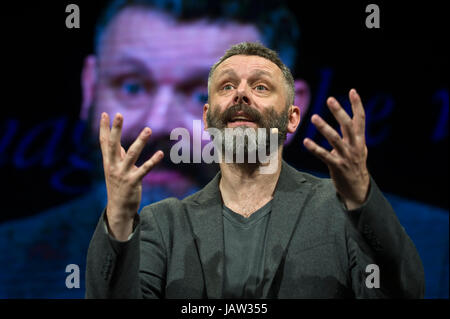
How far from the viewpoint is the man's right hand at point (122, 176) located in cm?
131

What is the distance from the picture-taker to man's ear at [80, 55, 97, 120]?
352cm

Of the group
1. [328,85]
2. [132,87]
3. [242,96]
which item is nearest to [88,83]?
[132,87]

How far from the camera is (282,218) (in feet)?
5.44

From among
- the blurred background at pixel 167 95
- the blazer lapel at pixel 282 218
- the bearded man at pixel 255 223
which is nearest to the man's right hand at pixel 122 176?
the bearded man at pixel 255 223

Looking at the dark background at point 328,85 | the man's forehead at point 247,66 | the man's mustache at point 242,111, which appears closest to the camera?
the man's mustache at point 242,111

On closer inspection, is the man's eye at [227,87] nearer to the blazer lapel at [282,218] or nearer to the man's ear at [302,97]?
the blazer lapel at [282,218]

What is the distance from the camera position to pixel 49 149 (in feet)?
11.6

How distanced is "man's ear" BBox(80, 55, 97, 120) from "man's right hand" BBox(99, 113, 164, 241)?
2295mm

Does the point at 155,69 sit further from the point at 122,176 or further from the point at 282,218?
the point at 122,176

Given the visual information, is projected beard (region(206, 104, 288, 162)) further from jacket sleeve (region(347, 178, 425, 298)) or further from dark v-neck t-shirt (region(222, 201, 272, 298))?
jacket sleeve (region(347, 178, 425, 298))

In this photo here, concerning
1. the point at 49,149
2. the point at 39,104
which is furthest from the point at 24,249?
the point at 39,104

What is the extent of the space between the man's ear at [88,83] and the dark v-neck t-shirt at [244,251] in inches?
81.9

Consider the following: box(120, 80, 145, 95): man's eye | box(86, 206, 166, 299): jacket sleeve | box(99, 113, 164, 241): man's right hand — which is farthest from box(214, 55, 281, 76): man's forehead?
box(120, 80, 145, 95): man's eye

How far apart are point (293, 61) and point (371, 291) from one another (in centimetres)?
231
